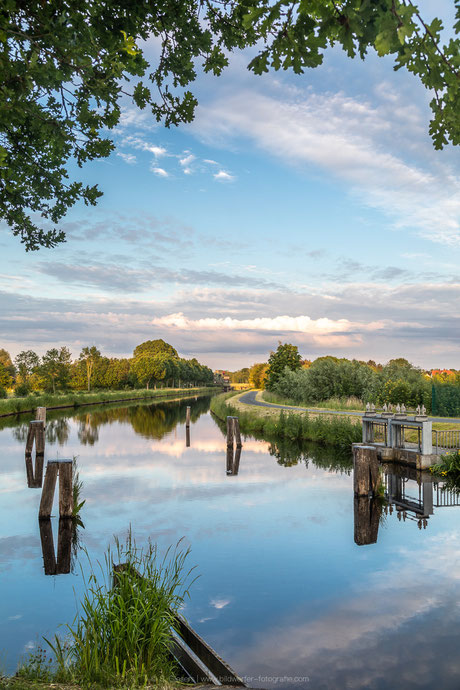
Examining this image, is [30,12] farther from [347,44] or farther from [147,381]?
[147,381]

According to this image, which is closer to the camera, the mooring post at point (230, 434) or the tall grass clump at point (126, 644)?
the tall grass clump at point (126, 644)

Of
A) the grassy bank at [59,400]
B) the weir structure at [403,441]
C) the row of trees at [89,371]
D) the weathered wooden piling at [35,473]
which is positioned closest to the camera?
the weathered wooden piling at [35,473]

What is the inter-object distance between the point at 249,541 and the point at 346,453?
12989mm

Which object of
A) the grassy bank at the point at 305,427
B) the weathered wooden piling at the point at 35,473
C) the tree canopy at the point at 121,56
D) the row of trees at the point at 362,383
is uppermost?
the tree canopy at the point at 121,56

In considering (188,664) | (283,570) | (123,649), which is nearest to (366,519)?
(283,570)

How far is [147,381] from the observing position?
341 feet

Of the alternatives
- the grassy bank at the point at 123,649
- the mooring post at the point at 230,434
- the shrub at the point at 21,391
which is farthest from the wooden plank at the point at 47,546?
the shrub at the point at 21,391

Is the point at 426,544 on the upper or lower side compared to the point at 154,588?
lower

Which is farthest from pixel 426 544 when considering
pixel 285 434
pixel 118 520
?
pixel 285 434

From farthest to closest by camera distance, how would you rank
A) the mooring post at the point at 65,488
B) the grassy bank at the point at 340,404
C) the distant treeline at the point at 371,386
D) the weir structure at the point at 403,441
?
the grassy bank at the point at 340,404 < the distant treeline at the point at 371,386 < the weir structure at the point at 403,441 < the mooring post at the point at 65,488

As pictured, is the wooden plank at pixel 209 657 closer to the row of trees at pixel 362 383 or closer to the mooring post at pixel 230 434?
the mooring post at pixel 230 434

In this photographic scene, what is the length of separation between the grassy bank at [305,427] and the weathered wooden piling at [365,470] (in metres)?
9.99

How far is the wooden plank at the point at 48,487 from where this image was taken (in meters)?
11.2

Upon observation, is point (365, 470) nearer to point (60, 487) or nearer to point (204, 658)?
point (60, 487)
